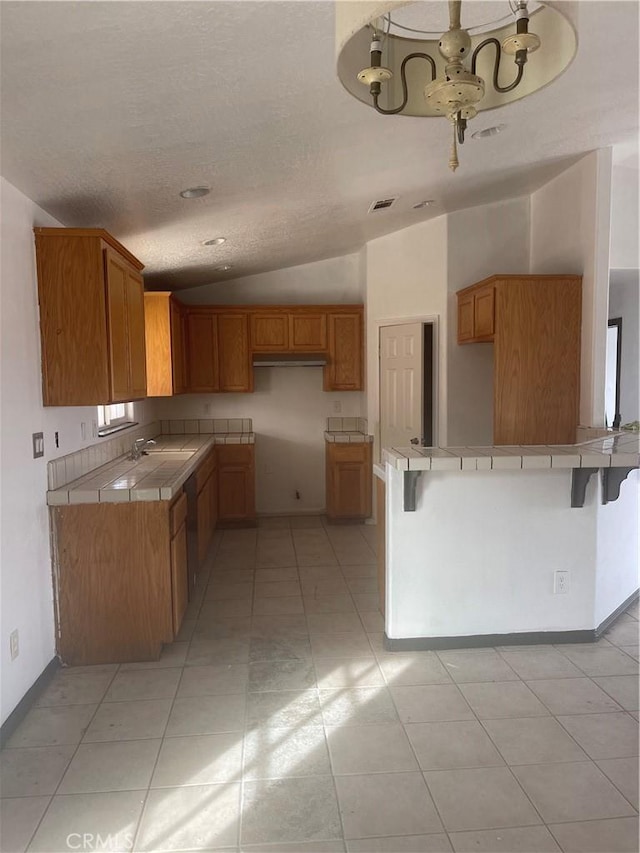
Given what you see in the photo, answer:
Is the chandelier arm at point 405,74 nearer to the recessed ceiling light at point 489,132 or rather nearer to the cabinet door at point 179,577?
the recessed ceiling light at point 489,132

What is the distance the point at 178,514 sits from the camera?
135 inches

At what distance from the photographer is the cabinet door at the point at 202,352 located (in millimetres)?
5801

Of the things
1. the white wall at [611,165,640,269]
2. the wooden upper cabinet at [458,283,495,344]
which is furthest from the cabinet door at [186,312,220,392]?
the white wall at [611,165,640,269]

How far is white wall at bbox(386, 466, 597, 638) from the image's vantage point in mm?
3096

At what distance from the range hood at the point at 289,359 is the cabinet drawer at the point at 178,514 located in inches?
97.2

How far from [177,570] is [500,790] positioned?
6.35 ft

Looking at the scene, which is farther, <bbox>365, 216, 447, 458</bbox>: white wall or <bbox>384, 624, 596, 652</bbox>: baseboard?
<bbox>365, 216, 447, 458</bbox>: white wall

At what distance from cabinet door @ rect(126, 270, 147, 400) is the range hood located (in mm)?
2159

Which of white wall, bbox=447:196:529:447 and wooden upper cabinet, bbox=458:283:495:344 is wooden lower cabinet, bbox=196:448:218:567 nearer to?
white wall, bbox=447:196:529:447

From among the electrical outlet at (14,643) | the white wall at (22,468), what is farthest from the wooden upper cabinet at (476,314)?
the electrical outlet at (14,643)

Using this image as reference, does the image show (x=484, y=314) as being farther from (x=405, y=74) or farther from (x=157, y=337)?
(x=405, y=74)

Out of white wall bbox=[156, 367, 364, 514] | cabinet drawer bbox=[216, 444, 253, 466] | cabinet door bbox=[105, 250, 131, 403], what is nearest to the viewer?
cabinet door bbox=[105, 250, 131, 403]

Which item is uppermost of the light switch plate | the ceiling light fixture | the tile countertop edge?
the ceiling light fixture

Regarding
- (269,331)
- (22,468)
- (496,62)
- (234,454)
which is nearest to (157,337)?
(269,331)
